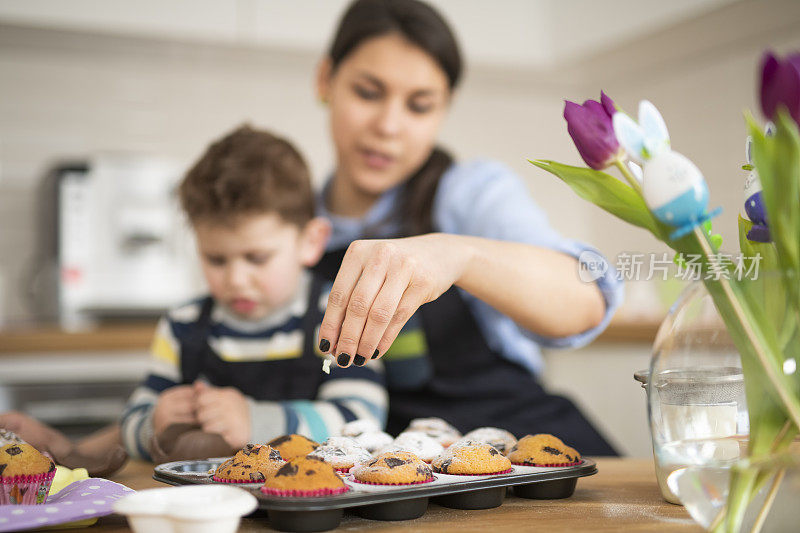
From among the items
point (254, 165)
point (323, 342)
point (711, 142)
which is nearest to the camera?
point (323, 342)

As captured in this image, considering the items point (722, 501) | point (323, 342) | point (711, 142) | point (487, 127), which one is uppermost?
point (487, 127)

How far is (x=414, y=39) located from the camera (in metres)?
1.48

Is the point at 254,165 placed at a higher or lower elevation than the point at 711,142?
lower

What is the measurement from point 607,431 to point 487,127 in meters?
1.37

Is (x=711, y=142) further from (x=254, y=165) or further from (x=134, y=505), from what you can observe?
(x=134, y=505)

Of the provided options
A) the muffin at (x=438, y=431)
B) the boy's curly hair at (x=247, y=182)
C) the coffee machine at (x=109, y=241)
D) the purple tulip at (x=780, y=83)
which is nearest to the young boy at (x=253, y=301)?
the boy's curly hair at (x=247, y=182)

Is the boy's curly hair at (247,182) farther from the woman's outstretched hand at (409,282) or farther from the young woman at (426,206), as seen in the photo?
the woman's outstretched hand at (409,282)

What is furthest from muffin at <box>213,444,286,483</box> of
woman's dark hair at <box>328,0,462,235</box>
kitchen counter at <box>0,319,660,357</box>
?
kitchen counter at <box>0,319,660,357</box>

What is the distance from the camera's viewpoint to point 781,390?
0.49 meters

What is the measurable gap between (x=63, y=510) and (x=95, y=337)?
6.07ft

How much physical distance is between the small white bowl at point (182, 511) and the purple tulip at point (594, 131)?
331 mm

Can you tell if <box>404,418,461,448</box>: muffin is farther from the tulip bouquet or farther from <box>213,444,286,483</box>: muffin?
the tulip bouquet

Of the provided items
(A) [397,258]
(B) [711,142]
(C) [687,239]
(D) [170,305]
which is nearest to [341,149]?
(A) [397,258]

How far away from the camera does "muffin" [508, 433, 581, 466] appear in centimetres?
72
